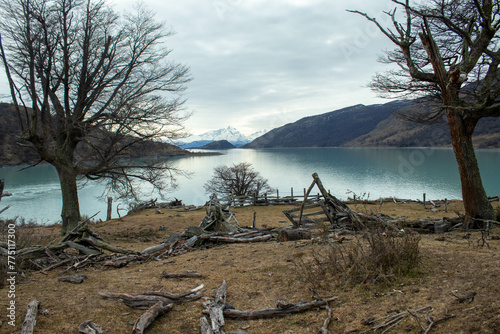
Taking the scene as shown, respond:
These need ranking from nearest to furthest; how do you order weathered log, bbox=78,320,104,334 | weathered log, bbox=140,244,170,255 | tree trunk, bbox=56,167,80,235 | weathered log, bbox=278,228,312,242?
weathered log, bbox=78,320,104,334, weathered log, bbox=140,244,170,255, weathered log, bbox=278,228,312,242, tree trunk, bbox=56,167,80,235

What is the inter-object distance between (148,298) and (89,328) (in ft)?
2.77

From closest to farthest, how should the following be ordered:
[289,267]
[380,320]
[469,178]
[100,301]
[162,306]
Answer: [380,320] < [162,306] < [100,301] < [289,267] < [469,178]

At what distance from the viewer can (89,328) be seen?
3.32 m

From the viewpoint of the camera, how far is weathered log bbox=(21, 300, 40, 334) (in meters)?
3.21

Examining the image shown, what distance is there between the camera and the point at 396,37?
8961 mm

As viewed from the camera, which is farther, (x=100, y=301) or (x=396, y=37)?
(x=396, y=37)

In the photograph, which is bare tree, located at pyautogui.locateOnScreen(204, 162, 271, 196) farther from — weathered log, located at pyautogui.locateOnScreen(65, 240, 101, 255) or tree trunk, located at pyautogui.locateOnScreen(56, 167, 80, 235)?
weathered log, located at pyautogui.locateOnScreen(65, 240, 101, 255)

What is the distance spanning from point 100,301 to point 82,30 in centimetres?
1126

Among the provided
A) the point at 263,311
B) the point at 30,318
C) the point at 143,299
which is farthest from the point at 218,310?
the point at 30,318

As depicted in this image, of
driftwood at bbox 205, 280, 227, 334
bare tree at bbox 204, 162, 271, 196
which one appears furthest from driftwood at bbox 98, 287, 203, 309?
bare tree at bbox 204, 162, 271, 196

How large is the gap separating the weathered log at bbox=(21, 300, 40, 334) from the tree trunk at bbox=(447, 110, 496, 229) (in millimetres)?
10004

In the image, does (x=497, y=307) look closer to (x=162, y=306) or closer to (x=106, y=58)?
(x=162, y=306)

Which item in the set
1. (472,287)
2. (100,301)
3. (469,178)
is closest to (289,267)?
(472,287)

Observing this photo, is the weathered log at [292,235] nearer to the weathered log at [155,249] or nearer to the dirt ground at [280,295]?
the dirt ground at [280,295]
